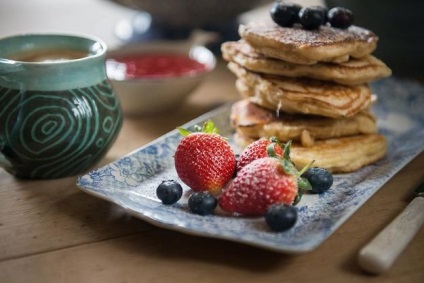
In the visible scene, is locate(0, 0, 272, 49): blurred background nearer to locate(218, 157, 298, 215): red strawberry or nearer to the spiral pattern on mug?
the spiral pattern on mug

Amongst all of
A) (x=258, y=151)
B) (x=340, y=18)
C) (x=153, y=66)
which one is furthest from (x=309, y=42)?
(x=153, y=66)

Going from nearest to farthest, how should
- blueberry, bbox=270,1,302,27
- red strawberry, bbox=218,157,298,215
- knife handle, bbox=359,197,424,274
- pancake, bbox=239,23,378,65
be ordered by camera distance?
1. knife handle, bbox=359,197,424,274
2. red strawberry, bbox=218,157,298,215
3. pancake, bbox=239,23,378,65
4. blueberry, bbox=270,1,302,27

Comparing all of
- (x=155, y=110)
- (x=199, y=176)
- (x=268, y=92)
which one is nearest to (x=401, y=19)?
(x=268, y=92)

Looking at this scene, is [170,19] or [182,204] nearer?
[182,204]

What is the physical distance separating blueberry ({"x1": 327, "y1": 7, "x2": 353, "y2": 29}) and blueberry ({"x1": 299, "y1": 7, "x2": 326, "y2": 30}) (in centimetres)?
4

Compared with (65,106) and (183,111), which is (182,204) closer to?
(65,106)

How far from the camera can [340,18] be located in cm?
150

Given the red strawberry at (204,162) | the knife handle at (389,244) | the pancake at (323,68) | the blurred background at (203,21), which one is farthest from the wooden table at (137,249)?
the blurred background at (203,21)

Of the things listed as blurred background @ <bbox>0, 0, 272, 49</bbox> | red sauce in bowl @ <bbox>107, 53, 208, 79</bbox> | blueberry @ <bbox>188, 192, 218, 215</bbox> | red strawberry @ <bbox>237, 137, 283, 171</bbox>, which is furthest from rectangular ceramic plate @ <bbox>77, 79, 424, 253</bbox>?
blurred background @ <bbox>0, 0, 272, 49</bbox>

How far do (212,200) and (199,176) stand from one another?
8 centimetres

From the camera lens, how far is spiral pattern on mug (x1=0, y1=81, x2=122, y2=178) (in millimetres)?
1295

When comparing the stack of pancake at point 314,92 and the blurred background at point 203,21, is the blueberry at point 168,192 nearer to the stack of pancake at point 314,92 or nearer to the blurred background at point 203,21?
the stack of pancake at point 314,92

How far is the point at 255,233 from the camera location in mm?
1071

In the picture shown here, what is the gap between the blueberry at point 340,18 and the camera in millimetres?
1500
